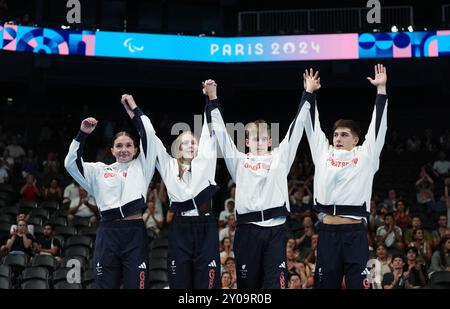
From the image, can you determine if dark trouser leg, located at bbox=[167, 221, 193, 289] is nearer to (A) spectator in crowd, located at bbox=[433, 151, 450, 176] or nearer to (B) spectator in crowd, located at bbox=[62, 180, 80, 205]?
(B) spectator in crowd, located at bbox=[62, 180, 80, 205]

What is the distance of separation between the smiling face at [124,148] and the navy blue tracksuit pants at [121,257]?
71 centimetres

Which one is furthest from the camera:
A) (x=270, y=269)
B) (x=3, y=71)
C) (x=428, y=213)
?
(x=3, y=71)

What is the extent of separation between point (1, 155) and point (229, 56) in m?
6.49

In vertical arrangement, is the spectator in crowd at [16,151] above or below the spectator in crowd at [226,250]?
above

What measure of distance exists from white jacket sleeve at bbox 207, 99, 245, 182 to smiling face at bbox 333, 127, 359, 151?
1.05m

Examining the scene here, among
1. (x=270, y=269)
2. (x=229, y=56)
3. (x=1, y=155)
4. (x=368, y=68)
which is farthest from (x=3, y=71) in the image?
(x=270, y=269)

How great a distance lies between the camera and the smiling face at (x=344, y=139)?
7.34 metres

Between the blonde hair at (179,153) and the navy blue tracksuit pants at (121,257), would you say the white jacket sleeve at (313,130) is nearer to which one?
the blonde hair at (179,153)

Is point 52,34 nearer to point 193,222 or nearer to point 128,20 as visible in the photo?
point 128,20

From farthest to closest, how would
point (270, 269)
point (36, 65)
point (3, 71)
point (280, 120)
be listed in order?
point (280, 120) → point (3, 71) → point (36, 65) → point (270, 269)

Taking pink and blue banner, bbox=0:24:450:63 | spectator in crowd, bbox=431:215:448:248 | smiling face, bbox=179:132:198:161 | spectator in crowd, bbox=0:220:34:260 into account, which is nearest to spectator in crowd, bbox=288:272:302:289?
spectator in crowd, bbox=431:215:448:248

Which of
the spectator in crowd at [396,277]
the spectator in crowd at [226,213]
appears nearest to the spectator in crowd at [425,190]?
the spectator in crowd at [396,277]

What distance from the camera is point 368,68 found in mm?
19859

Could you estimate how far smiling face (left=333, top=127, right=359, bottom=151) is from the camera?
7.34 meters
